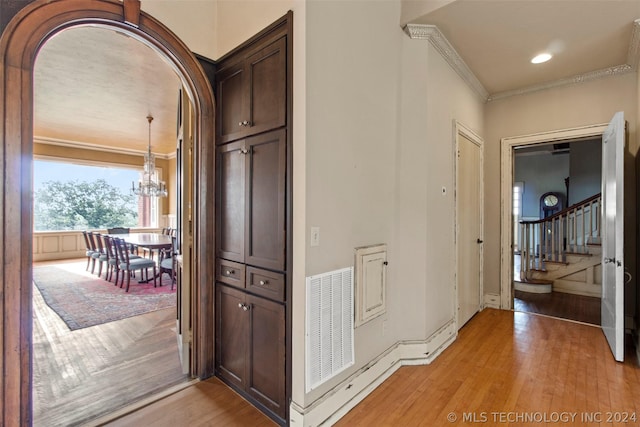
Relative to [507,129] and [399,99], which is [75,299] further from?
[507,129]

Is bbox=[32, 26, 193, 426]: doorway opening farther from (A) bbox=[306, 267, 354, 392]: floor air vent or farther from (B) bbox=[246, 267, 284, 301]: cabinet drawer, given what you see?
(A) bbox=[306, 267, 354, 392]: floor air vent

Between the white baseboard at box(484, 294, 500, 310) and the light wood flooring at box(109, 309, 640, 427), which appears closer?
the light wood flooring at box(109, 309, 640, 427)

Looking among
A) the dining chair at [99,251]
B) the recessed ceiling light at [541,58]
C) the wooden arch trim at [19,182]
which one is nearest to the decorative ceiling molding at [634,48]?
the recessed ceiling light at [541,58]

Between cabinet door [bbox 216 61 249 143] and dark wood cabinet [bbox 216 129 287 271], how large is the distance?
100mm

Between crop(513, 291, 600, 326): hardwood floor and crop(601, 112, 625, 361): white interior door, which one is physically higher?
crop(601, 112, 625, 361): white interior door

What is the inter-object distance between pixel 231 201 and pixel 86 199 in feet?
26.5

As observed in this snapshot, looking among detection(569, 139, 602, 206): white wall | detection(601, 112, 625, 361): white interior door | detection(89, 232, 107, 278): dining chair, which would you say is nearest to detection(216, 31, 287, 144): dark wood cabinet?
detection(601, 112, 625, 361): white interior door

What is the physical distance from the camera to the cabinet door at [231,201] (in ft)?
7.16

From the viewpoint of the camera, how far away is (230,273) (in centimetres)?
228

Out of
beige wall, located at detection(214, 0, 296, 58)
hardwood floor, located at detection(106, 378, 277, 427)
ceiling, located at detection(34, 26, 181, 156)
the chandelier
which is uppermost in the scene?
ceiling, located at detection(34, 26, 181, 156)

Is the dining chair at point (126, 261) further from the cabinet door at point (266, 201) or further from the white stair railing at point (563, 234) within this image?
the white stair railing at point (563, 234)

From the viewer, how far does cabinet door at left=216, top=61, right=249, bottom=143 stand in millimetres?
2160

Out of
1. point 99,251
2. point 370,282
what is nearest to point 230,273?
point 370,282

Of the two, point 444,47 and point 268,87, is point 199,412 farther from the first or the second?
point 444,47
